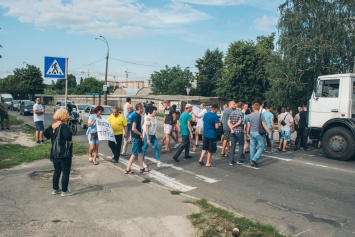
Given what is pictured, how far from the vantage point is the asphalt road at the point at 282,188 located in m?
5.01

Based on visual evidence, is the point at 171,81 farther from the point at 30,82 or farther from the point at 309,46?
the point at 309,46

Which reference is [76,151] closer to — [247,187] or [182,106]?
[247,187]

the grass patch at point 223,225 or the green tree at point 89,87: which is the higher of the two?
the green tree at point 89,87

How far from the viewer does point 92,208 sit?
527 cm

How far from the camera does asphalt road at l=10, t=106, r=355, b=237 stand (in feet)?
16.4

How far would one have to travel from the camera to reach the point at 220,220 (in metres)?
4.74

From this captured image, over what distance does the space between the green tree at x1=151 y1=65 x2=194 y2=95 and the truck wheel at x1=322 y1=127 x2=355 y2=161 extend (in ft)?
161

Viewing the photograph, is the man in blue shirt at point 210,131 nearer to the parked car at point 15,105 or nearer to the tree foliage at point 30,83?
the parked car at point 15,105

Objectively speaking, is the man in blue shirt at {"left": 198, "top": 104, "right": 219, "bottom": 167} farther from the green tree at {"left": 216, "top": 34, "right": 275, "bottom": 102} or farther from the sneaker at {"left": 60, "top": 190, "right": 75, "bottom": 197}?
the green tree at {"left": 216, "top": 34, "right": 275, "bottom": 102}

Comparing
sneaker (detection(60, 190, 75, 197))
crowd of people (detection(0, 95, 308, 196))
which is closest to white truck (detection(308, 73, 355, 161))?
crowd of people (detection(0, 95, 308, 196))

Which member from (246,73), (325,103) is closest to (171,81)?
(246,73)

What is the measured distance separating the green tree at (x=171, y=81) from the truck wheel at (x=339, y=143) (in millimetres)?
49175

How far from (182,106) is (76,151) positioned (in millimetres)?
23875

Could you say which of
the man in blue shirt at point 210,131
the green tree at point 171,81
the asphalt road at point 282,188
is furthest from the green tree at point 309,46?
the green tree at point 171,81
